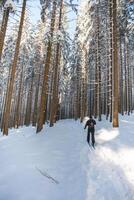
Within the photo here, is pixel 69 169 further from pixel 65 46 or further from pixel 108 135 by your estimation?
pixel 65 46

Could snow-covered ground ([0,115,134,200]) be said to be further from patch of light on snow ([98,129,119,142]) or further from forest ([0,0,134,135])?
forest ([0,0,134,135])

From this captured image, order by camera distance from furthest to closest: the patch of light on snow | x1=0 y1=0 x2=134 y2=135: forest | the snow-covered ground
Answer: x1=0 y1=0 x2=134 y2=135: forest < the patch of light on snow < the snow-covered ground

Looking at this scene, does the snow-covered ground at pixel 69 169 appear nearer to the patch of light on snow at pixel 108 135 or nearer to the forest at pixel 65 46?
the patch of light on snow at pixel 108 135

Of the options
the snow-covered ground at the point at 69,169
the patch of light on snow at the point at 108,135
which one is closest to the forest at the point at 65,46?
the patch of light on snow at the point at 108,135

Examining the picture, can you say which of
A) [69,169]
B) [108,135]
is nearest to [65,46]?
[108,135]

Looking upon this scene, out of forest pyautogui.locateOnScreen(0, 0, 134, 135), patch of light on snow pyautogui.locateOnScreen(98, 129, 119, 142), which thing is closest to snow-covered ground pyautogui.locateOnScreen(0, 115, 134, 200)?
patch of light on snow pyautogui.locateOnScreen(98, 129, 119, 142)

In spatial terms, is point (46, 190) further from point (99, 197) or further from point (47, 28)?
point (47, 28)

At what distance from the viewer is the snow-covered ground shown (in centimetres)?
945

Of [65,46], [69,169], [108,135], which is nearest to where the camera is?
[69,169]

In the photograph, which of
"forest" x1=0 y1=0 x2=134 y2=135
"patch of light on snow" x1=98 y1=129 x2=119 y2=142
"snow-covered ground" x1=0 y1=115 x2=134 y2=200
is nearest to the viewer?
"snow-covered ground" x1=0 y1=115 x2=134 y2=200

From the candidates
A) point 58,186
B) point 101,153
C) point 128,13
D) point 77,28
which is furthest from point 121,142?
point 77,28

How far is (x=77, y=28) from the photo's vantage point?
36750 mm

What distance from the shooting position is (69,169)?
460 inches

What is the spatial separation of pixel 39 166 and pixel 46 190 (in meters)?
2.13
